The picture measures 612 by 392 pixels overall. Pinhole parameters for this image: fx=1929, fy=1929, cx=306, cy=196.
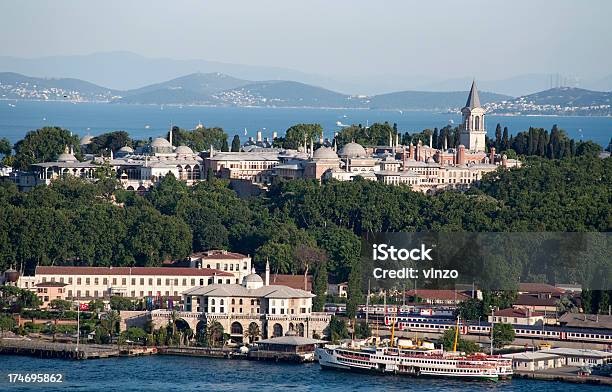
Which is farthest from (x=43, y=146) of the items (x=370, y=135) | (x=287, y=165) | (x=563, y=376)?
(x=563, y=376)

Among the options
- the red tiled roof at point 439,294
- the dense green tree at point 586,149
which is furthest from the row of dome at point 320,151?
the red tiled roof at point 439,294

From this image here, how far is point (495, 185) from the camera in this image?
53.6m

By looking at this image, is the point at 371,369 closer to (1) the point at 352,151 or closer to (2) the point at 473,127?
(1) the point at 352,151

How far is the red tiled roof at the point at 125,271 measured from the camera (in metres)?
41.3

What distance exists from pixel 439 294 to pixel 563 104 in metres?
131

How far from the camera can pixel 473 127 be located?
64.1m

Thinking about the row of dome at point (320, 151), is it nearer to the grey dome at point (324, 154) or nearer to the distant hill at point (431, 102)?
the grey dome at point (324, 154)

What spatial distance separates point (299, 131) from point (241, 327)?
26106 mm

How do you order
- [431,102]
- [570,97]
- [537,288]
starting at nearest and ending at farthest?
[537,288] < [570,97] < [431,102]

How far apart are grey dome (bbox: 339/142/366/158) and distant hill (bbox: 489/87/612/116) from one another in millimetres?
95061

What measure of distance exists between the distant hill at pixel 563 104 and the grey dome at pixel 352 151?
95061 mm

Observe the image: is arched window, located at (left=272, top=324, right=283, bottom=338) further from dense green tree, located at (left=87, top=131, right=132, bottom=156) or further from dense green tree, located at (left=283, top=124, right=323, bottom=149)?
dense green tree, located at (left=87, top=131, right=132, bottom=156)

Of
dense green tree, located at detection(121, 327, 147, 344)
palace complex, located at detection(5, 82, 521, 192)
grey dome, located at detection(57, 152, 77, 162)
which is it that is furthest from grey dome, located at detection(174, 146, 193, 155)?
dense green tree, located at detection(121, 327, 147, 344)

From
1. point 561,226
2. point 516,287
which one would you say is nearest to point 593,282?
point 516,287
